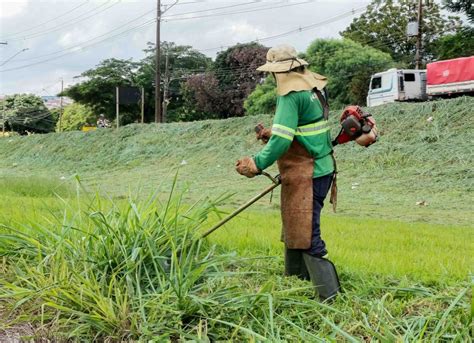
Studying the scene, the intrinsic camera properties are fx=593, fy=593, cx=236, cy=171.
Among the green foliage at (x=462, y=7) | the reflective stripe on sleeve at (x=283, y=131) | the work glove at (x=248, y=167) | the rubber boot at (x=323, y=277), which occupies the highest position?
the green foliage at (x=462, y=7)

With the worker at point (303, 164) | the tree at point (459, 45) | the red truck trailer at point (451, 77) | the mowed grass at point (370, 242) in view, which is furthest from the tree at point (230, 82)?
the worker at point (303, 164)

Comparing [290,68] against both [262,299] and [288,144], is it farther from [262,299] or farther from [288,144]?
[262,299]

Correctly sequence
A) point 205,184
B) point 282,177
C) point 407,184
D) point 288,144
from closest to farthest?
point 288,144 → point 282,177 → point 407,184 → point 205,184

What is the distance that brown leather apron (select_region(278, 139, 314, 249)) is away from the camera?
3541 mm

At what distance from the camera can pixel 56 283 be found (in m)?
3.18

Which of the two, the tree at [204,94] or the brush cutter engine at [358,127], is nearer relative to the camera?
the brush cutter engine at [358,127]

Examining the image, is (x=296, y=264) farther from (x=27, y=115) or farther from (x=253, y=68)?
(x=27, y=115)

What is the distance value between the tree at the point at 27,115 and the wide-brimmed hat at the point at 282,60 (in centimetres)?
6943

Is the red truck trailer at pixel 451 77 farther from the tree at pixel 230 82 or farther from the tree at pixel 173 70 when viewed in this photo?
the tree at pixel 173 70

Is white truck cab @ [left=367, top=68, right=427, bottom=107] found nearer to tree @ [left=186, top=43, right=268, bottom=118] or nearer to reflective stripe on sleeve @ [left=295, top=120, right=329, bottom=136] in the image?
tree @ [left=186, top=43, right=268, bottom=118]

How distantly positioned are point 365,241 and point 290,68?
246 cm

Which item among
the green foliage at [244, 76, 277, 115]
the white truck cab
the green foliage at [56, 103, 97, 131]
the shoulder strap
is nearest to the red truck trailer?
the white truck cab

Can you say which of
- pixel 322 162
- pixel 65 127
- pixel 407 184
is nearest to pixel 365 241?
pixel 322 162

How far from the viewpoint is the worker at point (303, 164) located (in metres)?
3.49
